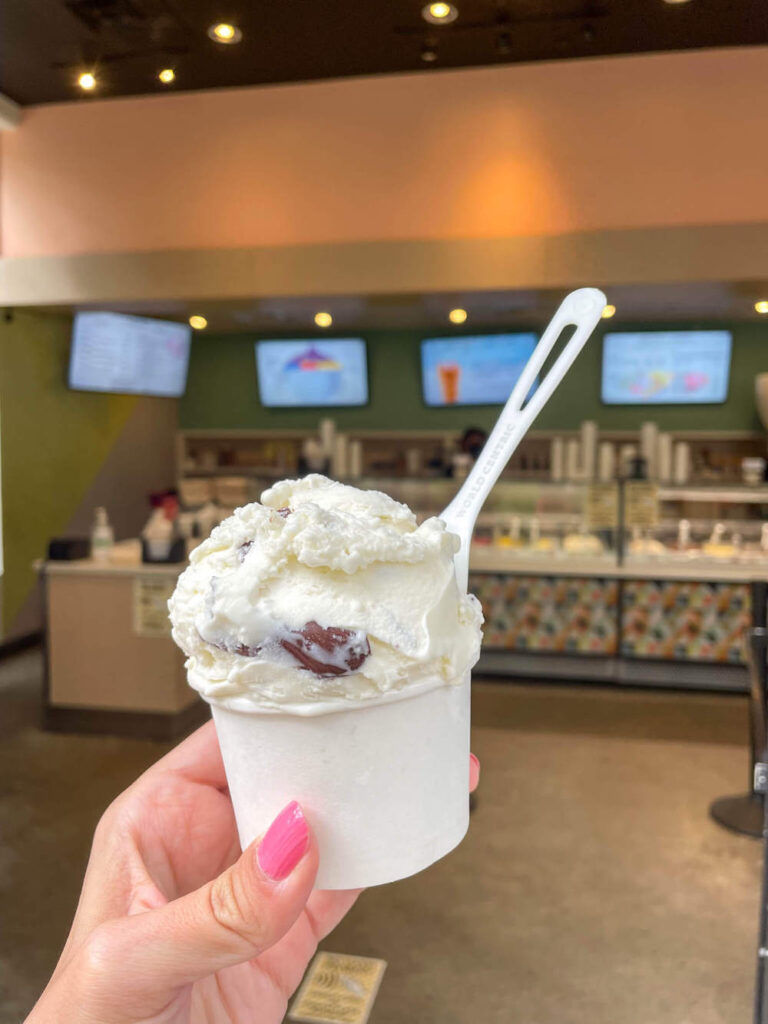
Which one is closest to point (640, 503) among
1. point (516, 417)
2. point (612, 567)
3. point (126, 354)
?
point (612, 567)

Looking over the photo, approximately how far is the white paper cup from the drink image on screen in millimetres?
6520

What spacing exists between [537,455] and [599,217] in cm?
326

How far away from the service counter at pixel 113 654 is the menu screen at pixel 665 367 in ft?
13.9

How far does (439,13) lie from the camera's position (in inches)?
143

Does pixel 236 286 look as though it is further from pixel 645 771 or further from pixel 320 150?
pixel 645 771

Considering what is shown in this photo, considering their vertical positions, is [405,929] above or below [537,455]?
below

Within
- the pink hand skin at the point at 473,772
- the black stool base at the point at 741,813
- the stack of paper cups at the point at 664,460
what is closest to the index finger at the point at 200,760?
the pink hand skin at the point at 473,772

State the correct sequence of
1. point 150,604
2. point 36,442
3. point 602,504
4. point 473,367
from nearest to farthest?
point 150,604 → point 602,504 → point 36,442 → point 473,367

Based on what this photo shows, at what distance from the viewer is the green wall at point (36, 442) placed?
236 inches

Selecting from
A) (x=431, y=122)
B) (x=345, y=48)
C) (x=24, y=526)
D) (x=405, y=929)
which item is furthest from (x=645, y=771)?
(x=24, y=526)

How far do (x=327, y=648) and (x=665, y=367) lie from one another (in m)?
6.67

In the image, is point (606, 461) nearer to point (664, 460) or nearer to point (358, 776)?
point (664, 460)

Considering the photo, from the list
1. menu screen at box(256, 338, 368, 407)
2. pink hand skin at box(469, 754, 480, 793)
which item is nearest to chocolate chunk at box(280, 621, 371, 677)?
pink hand skin at box(469, 754, 480, 793)

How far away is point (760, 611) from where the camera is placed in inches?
131
